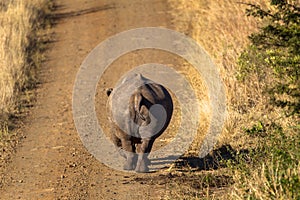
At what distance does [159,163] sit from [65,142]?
1.87 m

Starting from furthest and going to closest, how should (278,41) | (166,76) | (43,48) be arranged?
(43,48) < (166,76) < (278,41)

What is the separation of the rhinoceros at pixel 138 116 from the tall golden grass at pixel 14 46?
11.2 ft

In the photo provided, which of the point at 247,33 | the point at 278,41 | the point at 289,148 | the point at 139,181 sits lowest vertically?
the point at 139,181

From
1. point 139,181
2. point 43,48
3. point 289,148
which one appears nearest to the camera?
point 289,148

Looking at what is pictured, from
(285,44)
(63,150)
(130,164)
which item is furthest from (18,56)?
(285,44)

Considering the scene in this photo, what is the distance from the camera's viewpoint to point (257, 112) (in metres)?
9.59

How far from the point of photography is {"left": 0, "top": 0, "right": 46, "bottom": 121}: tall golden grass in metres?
12.6

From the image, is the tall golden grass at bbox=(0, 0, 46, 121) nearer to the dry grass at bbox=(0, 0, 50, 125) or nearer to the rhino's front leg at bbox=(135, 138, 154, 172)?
the dry grass at bbox=(0, 0, 50, 125)

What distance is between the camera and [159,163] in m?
9.09

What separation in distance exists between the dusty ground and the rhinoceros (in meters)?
0.27

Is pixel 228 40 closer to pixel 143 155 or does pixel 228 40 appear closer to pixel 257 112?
pixel 257 112

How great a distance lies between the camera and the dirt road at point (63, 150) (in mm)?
8281

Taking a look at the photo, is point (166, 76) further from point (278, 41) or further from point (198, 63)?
point (278, 41)

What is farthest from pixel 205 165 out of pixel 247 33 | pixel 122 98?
pixel 247 33
